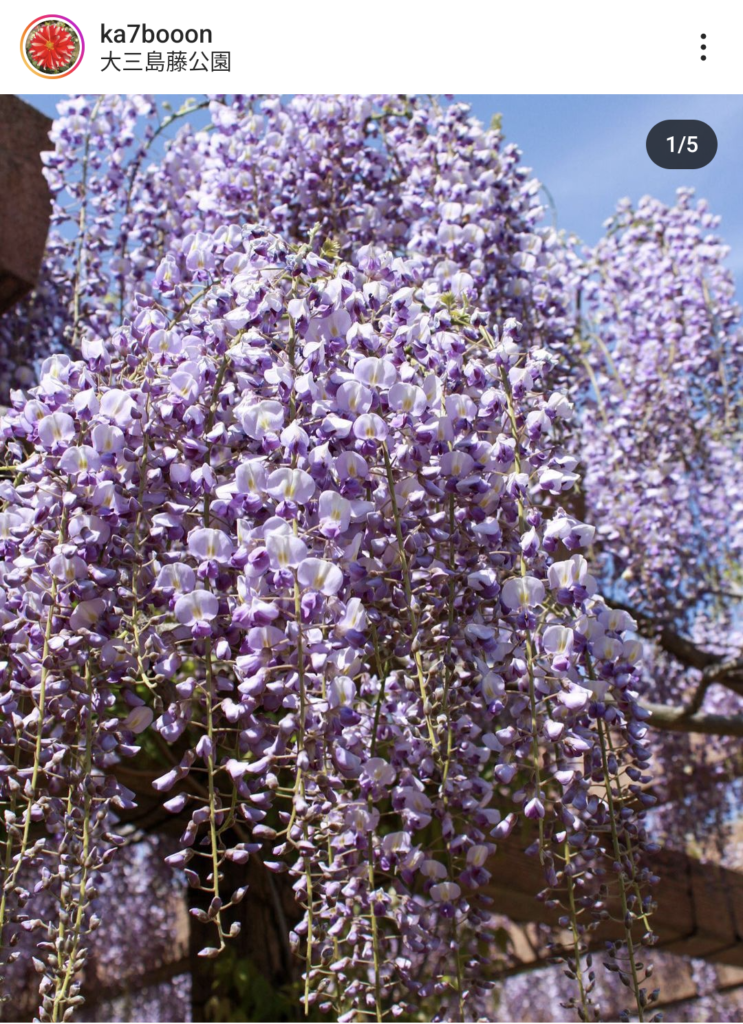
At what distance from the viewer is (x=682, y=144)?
1912mm

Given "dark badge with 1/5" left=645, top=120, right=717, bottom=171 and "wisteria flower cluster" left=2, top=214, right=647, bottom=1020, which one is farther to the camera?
"dark badge with 1/5" left=645, top=120, right=717, bottom=171

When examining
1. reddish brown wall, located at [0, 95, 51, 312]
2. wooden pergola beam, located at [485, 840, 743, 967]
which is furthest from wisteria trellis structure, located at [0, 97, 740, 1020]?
wooden pergola beam, located at [485, 840, 743, 967]

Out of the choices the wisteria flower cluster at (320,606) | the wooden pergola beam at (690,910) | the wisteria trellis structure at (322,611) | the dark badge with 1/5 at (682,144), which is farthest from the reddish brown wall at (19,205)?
the wooden pergola beam at (690,910)
